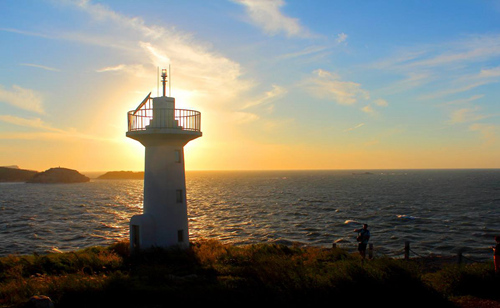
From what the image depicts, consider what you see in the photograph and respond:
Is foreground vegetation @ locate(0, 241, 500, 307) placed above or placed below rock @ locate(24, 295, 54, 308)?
below

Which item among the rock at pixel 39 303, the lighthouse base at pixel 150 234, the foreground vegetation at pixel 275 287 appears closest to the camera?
the rock at pixel 39 303

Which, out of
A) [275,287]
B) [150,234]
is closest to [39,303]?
[275,287]

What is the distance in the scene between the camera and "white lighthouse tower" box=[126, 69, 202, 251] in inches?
735

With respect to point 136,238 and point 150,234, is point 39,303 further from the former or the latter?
point 136,238

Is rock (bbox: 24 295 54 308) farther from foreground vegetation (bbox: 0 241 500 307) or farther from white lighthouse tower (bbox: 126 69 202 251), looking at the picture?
white lighthouse tower (bbox: 126 69 202 251)

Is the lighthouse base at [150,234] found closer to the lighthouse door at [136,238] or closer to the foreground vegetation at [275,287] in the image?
the lighthouse door at [136,238]

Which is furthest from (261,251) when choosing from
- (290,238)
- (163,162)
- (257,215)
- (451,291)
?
(257,215)

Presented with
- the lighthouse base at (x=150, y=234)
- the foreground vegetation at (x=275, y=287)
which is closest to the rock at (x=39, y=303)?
the foreground vegetation at (x=275, y=287)

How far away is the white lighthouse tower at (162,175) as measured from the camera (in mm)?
18672

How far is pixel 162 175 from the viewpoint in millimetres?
18922

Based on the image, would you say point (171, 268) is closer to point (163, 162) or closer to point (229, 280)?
point (229, 280)

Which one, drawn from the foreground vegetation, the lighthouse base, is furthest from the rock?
the lighthouse base

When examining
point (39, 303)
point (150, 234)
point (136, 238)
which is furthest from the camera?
point (136, 238)

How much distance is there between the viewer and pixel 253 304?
10102 millimetres
